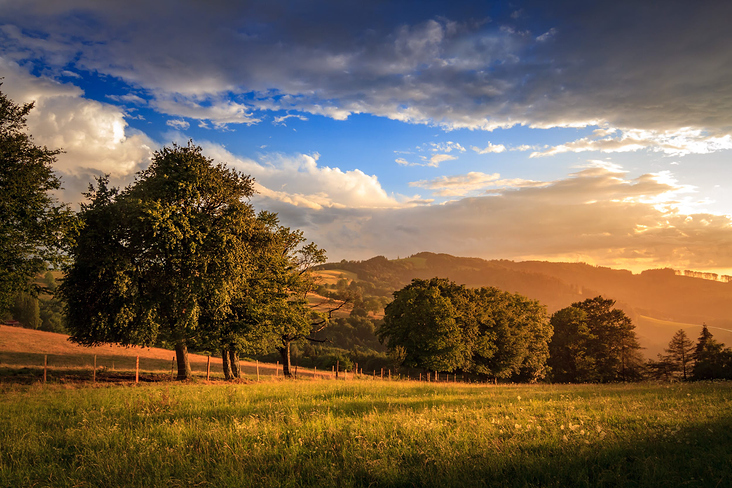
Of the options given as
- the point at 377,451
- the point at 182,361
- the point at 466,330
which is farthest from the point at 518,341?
the point at 377,451

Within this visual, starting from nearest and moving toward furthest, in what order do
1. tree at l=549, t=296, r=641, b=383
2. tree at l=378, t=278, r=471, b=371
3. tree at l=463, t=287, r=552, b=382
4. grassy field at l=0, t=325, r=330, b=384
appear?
1. grassy field at l=0, t=325, r=330, b=384
2. tree at l=378, t=278, r=471, b=371
3. tree at l=463, t=287, r=552, b=382
4. tree at l=549, t=296, r=641, b=383

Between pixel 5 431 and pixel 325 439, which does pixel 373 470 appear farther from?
pixel 5 431

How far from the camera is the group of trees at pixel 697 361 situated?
58.4m

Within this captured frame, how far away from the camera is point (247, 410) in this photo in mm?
11203

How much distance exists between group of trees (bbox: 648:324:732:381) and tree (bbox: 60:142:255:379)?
228ft

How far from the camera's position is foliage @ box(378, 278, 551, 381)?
162 feet

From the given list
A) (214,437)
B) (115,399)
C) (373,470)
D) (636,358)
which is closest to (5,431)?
(115,399)

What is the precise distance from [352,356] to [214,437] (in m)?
89.0

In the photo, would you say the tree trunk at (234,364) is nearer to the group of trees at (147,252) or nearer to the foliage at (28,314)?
the group of trees at (147,252)

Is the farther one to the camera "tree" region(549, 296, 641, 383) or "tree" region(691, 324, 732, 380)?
"tree" region(549, 296, 641, 383)

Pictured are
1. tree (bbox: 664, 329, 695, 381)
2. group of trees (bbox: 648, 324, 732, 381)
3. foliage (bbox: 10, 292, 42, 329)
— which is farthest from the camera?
foliage (bbox: 10, 292, 42, 329)

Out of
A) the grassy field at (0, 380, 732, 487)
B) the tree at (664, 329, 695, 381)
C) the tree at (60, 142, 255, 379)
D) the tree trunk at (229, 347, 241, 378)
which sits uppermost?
the tree at (60, 142, 255, 379)

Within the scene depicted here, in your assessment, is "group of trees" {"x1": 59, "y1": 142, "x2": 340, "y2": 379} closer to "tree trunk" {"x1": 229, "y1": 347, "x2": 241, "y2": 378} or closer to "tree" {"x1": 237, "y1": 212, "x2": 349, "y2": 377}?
"tree" {"x1": 237, "y1": 212, "x2": 349, "y2": 377}

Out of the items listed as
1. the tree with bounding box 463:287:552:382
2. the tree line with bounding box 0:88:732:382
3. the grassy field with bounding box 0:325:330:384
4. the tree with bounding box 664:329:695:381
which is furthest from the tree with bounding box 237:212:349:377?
the tree with bounding box 664:329:695:381
